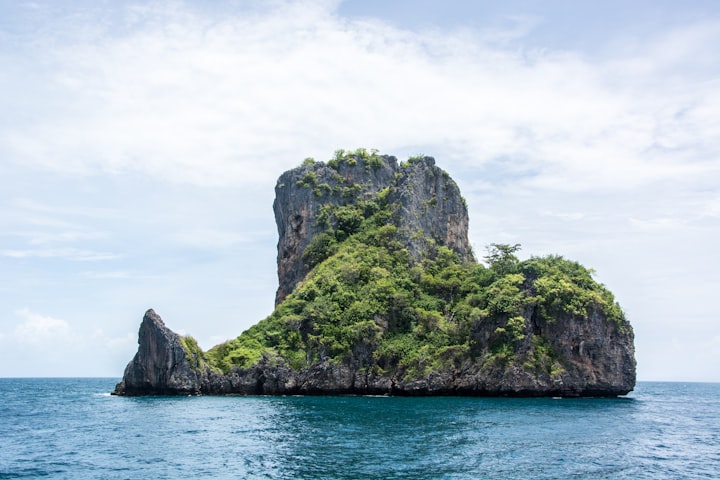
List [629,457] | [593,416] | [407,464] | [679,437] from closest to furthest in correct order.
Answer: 1. [407,464]
2. [629,457]
3. [679,437]
4. [593,416]

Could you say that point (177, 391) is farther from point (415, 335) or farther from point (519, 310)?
point (519, 310)

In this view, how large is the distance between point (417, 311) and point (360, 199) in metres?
24.0

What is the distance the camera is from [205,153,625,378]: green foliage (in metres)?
64.6

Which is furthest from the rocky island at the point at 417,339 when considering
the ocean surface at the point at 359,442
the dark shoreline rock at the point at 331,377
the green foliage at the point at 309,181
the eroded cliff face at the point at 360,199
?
the green foliage at the point at 309,181

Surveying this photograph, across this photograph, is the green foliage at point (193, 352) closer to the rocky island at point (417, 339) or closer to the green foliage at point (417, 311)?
the rocky island at point (417, 339)

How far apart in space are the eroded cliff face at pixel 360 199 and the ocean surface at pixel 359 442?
35.9 metres

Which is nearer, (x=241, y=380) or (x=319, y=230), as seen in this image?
(x=241, y=380)

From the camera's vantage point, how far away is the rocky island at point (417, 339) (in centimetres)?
6356

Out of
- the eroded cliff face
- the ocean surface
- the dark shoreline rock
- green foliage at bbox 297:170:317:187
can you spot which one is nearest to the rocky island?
the dark shoreline rock

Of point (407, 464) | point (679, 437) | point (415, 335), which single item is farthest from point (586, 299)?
point (407, 464)

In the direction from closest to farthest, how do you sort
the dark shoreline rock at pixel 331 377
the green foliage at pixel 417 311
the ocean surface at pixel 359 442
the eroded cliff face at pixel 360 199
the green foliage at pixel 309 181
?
1. the ocean surface at pixel 359 442
2. the dark shoreline rock at pixel 331 377
3. the green foliage at pixel 417 311
4. the eroded cliff face at pixel 360 199
5. the green foliage at pixel 309 181

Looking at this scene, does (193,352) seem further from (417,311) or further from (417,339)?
(417,311)

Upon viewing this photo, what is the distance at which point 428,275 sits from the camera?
77812 mm

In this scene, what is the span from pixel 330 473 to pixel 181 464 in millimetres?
7897
